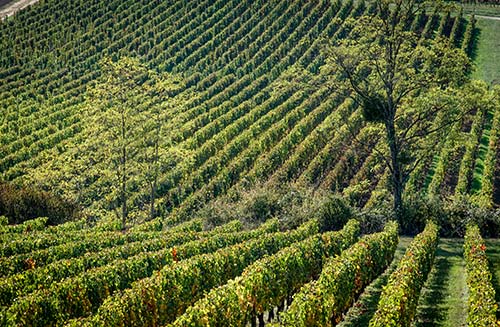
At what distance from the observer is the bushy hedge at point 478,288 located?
15.4m

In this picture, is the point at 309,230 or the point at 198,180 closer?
the point at 309,230

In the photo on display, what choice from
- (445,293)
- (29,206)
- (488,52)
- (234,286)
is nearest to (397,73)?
(445,293)

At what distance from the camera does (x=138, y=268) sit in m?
21.5

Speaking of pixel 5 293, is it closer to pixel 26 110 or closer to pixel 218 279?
pixel 218 279

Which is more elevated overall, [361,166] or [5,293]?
[5,293]

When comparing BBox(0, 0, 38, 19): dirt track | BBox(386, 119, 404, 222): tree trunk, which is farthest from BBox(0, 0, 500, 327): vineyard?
BBox(0, 0, 38, 19): dirt track

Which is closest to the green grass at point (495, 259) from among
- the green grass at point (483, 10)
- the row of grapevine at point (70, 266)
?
the row of grapevine at point (70, 266)

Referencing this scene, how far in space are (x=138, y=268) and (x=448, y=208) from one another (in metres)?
17.8

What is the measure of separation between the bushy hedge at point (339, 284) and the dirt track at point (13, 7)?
78.1m

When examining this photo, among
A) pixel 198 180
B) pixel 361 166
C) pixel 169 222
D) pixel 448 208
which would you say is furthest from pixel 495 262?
pixel 198 180

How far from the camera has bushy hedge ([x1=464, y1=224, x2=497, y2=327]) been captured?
608 inches

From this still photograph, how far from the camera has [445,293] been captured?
21922mm

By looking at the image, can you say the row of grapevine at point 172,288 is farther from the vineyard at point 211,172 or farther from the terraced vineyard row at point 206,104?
the terraced vineyard row at point 206,104

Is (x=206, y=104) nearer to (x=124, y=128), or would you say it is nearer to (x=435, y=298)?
(x=124, y=128)
